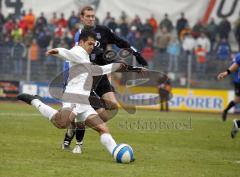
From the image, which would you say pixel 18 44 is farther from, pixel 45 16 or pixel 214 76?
pixel 214 76

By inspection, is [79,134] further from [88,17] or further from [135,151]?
[88,17]

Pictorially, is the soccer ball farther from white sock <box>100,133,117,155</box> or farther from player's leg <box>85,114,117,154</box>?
player's leg <box>85,114,117,154</box>

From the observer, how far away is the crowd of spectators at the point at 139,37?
29.2 metres

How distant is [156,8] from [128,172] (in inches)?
932

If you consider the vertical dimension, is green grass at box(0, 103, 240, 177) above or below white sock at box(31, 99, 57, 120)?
below

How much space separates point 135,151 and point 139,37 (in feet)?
57.0

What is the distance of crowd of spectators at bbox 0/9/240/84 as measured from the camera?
96.0 ft

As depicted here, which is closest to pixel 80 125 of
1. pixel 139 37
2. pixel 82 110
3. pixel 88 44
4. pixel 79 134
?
pixel 79 134

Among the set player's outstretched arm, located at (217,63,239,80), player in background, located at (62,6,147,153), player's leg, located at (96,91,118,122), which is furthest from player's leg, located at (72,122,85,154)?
player's outstretched arm, located at (217,63,239,80)

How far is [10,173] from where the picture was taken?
9508mm

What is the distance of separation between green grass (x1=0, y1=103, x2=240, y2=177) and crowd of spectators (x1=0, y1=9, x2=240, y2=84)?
850 centimetres

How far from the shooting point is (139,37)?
30.3 metres

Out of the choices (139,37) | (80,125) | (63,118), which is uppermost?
(139,37)

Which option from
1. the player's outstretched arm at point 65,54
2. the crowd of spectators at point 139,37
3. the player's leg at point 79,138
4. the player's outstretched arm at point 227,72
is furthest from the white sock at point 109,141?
the crowd of spectators at point 139,37
